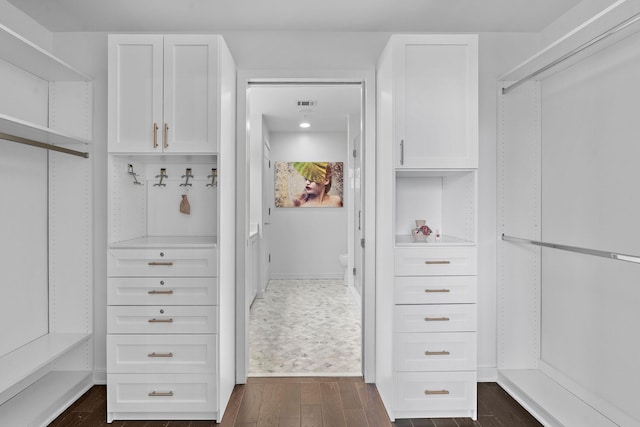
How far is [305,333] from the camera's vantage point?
152 inches

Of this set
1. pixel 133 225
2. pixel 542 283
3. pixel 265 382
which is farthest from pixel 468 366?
pixel 133 225

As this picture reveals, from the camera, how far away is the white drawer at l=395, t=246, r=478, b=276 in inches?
92.4

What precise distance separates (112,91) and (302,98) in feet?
8.62

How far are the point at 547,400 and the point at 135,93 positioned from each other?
10.3ft

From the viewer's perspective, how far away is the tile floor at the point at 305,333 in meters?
3.07

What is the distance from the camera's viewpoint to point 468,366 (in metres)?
2.33

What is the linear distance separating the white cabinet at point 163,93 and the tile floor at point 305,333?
1.82 meters

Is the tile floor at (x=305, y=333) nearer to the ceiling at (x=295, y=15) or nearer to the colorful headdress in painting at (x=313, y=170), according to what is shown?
the colorful headdress in painting at (x=313, y=170)

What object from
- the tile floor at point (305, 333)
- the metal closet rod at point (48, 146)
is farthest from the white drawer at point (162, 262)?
A: the tile floor at point (305, 333)

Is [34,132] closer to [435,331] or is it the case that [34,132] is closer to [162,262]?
[162,262]

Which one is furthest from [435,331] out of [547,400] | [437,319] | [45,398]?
[45,398]

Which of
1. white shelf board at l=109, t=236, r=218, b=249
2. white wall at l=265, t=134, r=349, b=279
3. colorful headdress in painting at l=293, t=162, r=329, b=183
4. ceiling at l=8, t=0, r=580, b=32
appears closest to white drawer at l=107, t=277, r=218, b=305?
white shelf board at l=109, t=236, r=218, b=249

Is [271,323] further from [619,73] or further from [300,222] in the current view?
[619,73]

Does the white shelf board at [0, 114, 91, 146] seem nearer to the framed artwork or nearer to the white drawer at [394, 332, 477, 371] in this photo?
the white drawer at [394, 332, 477, 371]
